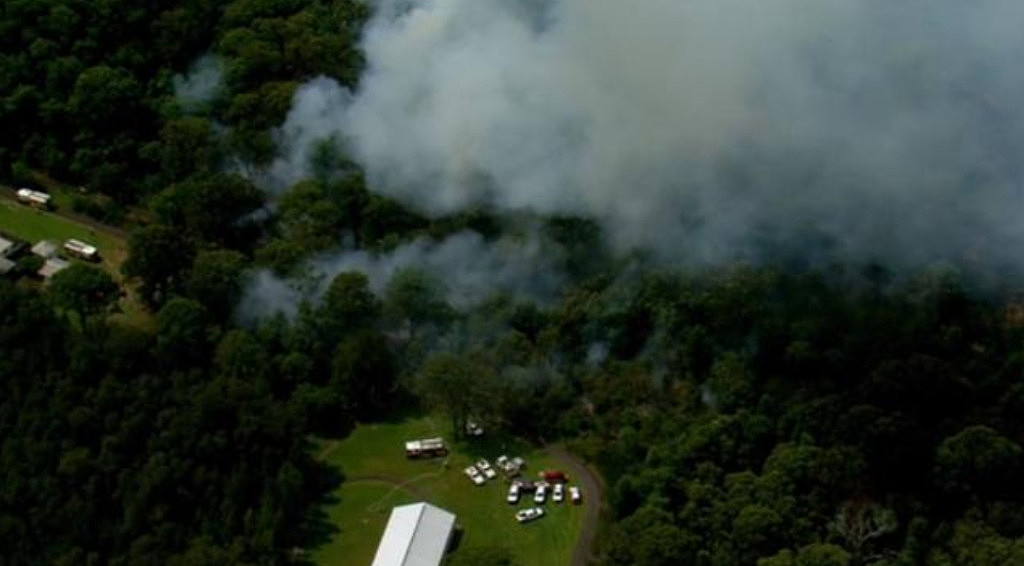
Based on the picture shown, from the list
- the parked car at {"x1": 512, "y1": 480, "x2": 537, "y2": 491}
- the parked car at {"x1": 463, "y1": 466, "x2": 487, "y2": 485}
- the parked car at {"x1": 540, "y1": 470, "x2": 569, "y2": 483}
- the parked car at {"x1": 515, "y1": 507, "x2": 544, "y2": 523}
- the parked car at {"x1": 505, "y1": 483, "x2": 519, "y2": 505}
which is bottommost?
the parked car at {"x1": 515, "y1": 507, "x2": 544, "y2": 523}

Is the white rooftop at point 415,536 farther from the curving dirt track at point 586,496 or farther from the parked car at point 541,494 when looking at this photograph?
the curving dirt track at point 586,496

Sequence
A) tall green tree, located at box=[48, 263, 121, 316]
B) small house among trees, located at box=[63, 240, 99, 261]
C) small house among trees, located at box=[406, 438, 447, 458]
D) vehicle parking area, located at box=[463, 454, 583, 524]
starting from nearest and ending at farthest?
1. vehicle parking area, located at box=[463, 454, 583, 524]
2. small house among trees, located at box=[406, 438, 447, 458]
3. tall green tree, located at box=[48, 263, 121, 316]
4. small house among trees, located at box=[63, 240, 99, 261]

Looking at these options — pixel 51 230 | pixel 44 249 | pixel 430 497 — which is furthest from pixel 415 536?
pixel 51 230

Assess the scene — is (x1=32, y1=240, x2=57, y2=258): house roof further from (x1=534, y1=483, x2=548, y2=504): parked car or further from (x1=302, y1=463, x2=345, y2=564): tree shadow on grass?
(x1=534, y1=483, x2=548, y2=504): parked car

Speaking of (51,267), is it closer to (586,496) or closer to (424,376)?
(424,376)

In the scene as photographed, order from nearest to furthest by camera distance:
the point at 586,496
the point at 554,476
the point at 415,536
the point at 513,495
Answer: the point at 415,536 → the point at 513,495 → the point at 586,496 → the point at 554,476

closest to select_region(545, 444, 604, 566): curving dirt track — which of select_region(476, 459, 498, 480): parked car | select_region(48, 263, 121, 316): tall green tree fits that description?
select_region(476, 459, 498, 480): parked car
